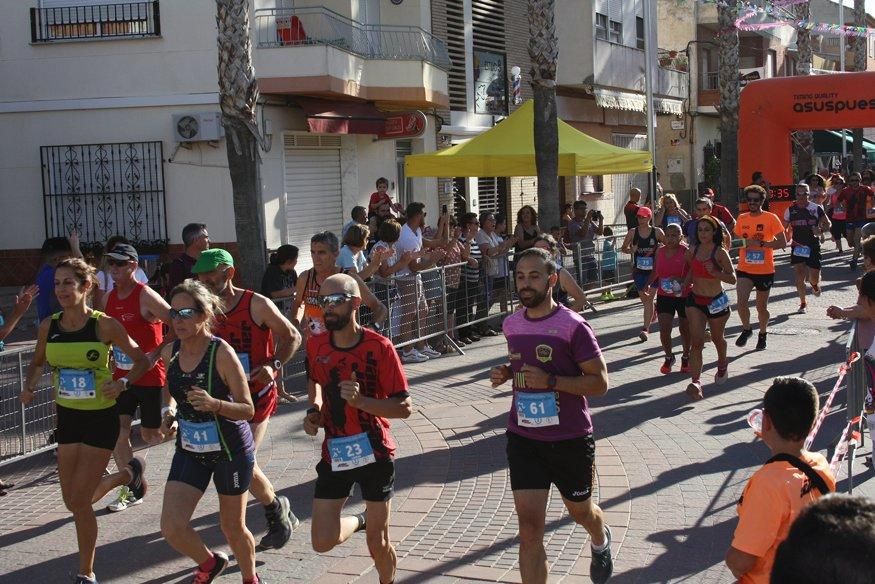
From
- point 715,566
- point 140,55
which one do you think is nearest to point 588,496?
point 715,566

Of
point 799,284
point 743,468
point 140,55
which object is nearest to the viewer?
point 743,468

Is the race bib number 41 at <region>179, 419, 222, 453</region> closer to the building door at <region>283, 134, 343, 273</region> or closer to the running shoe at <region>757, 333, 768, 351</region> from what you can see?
the running shoe at <region>757, 333, 768, 351</region>

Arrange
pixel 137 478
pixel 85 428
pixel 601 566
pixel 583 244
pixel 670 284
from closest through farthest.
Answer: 1. pixel 601 566
2. pixel 85 428
3. pixel 137 478
4. pixel 670 284
5. pixel 583 244

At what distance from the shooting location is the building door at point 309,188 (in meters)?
19.8

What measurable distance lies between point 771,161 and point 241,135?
48.3ft

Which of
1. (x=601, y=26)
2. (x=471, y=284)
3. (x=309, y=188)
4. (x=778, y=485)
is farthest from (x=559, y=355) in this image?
(x=601, y=26)

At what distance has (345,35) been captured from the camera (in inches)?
792

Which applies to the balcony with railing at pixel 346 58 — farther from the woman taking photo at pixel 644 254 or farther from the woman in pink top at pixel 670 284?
the woman in pink top at pixel 670 284

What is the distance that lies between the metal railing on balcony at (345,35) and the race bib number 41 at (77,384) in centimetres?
1295

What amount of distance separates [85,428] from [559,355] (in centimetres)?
264

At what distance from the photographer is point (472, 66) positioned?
1004 inches

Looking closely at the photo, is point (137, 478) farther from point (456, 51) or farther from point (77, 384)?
point (456, 51)

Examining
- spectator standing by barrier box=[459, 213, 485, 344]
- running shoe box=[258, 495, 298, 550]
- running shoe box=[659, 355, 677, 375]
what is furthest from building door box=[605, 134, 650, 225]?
running shoe box=[258, 495, 298, 550]

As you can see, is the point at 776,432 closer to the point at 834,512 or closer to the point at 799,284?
the point at 834,512
